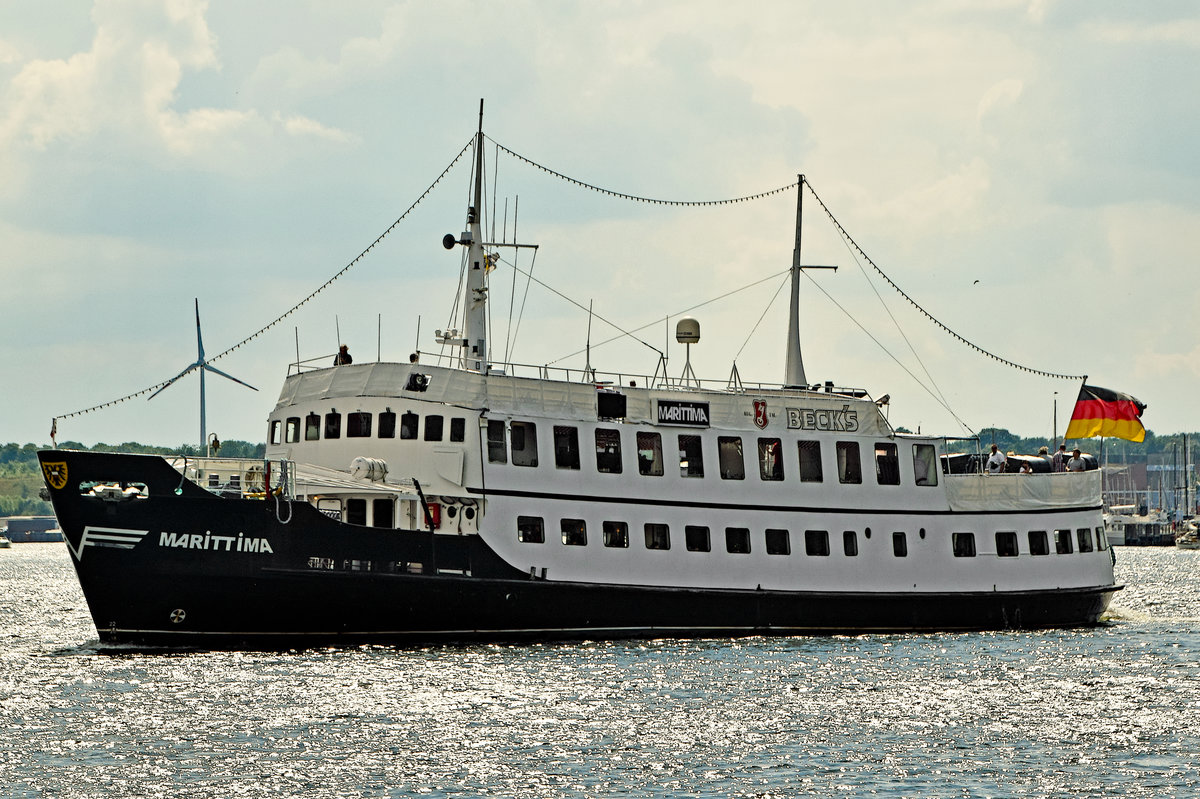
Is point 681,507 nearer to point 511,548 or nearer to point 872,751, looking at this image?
point 511,548

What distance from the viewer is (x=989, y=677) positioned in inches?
1154

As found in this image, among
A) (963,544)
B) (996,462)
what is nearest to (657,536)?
(963,544)

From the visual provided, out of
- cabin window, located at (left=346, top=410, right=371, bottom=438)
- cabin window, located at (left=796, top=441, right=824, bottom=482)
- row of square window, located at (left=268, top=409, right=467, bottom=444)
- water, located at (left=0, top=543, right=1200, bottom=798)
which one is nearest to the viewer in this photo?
water, located at (left=0, top=543, right=1200, bottom=798)

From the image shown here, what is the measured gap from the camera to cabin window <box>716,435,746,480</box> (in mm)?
34312

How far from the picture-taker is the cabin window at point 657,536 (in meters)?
33.2

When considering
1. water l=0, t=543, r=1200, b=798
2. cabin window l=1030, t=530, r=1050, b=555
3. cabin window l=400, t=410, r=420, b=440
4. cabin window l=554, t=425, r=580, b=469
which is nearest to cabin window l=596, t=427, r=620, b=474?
cabin window l=554, t=425, r=580, b=469

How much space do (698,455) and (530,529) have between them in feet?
14.4

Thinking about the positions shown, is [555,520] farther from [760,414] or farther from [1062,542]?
[1062,542]

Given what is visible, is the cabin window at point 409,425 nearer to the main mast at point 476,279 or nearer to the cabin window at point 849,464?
the main mast at point 476,279

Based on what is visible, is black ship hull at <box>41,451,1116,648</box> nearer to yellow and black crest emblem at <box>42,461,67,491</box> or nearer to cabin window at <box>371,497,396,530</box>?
yellow and black crest emblem at <box>42,461,67,491</box>

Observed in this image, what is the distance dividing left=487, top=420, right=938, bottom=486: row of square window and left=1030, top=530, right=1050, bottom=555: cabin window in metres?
3.06

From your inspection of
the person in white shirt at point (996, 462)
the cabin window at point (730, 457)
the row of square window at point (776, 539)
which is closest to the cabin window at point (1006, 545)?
the row of square window at point (776, 539)

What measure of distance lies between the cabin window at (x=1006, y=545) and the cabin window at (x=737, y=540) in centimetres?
685

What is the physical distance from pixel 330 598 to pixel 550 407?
21.0 feet
